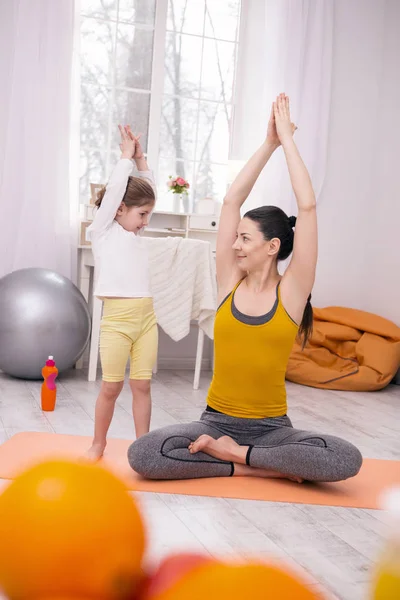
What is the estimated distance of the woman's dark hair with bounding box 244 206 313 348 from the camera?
2197 mm

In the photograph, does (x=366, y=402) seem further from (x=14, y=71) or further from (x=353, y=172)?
(x=14, y=71)

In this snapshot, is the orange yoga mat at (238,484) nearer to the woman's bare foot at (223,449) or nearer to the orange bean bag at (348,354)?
the woman's bare foot at (223,449)

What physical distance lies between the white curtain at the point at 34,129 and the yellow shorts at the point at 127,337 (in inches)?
70.3

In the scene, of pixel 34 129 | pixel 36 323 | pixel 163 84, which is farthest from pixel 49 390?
pixel 163 84

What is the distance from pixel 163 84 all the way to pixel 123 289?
2.65 m

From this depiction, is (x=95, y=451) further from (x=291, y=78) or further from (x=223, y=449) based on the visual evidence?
(x=291, y=78)

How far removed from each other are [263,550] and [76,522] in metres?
1.34

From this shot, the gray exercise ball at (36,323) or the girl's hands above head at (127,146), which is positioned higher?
the girl's hands above head at (127,146)

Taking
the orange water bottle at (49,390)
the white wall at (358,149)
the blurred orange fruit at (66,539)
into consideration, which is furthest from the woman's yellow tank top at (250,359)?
the white wall at (358,149)

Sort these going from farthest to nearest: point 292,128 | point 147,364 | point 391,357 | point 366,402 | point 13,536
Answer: point 391,357 → point 366,402 → point 147,364 → point 292,128 → point 13,536

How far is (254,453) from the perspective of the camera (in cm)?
215

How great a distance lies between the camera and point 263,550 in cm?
158

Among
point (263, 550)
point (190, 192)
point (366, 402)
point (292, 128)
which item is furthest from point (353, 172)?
point (263, 550)

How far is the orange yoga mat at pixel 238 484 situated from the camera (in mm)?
Answer: 2021
